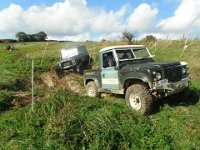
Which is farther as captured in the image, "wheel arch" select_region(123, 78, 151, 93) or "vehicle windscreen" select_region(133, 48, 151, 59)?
"vehicle windscreen" select_region(133, 48, 151, 59)

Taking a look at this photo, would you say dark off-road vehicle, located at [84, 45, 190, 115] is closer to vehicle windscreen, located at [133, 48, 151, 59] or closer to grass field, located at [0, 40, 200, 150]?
vehicle windscreen, located at [133, 48, 151, 59]

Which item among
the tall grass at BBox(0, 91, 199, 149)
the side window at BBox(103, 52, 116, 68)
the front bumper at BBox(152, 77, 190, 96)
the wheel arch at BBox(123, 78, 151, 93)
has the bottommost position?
the tall grass at BBox(0, 91, 199, 149)

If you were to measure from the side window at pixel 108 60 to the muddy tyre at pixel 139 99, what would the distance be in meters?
1.40

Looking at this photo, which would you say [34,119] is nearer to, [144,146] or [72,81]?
[144,146]

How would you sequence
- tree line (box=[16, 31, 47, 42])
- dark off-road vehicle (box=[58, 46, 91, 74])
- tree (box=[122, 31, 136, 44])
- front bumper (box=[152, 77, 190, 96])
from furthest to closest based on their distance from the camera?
tree line (box=[16, 31, 47, 42]) < tree (box=[122, 31, 136, 44]) < dark off-road vehicle (box=[58, 46, 91, 74]) < front bumper (box=[152, 77, 190, 96])

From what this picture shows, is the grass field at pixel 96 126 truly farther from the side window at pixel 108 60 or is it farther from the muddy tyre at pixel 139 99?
the side window at pixel 108 60

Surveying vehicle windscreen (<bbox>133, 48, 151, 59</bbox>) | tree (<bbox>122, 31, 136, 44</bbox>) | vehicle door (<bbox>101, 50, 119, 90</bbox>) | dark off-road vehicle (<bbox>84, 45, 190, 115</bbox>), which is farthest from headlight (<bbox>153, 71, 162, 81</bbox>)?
tree (<bbox>122, 31, 136, 44</bbox>)

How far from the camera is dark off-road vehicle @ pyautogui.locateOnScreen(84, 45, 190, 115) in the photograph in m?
9.34

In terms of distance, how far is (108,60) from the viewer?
11.2 m

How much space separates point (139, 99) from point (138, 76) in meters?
0.66

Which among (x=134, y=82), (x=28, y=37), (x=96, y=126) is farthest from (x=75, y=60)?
(x=28, y=37)

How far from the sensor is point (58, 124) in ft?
26.6

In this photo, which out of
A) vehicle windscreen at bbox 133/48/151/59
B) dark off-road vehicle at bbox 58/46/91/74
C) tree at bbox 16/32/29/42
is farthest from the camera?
tree at bbox 16/32/29/42

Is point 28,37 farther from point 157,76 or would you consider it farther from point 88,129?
point 88,129
